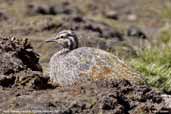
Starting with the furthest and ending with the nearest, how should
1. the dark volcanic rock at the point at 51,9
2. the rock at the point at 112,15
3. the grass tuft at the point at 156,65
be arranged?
1. the rock at the point at 112,15
2. the dark volcanic rock at the point at 51,9
3. the grass tuft at the point at 156,65

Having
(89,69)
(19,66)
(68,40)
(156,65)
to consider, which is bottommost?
(156,65)

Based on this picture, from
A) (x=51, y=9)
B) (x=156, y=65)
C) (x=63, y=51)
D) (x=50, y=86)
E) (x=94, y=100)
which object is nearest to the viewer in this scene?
(x=94, y=100)

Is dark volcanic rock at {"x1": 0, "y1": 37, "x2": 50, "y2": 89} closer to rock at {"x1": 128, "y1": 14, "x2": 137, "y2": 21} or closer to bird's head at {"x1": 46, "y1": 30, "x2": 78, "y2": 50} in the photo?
bird's head at {"x1": 46, "y1": 30, "x2": 78, "y2": 50}

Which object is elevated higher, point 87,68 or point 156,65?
point 87,68

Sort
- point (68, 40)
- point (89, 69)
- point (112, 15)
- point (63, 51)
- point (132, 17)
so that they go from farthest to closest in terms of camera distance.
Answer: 1. point (132, 17)
2. point (112, 15)
3. point (68, 40)
4. point (63, 51)
5. point (89, 69)

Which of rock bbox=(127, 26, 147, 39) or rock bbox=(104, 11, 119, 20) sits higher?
rock bbox=(127, 26, 147, 39)

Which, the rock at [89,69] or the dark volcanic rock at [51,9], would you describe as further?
the dark volcanic rock at [51,9]

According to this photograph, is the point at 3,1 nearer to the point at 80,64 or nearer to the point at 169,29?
the point at 169,29

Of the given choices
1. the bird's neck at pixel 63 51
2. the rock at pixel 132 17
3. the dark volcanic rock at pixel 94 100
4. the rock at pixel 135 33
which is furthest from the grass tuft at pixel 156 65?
the rock at pixel 132 17

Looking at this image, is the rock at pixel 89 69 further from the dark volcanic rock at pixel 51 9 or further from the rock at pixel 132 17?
the rock at pixel 132 17

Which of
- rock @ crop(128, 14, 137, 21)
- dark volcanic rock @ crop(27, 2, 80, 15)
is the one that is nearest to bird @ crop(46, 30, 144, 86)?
dark volcanic rock @ crop(27, 2, 80, 15)

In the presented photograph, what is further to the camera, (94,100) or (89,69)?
(89,69)

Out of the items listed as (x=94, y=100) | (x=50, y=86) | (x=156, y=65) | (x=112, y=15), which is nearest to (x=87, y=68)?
(x=50, y=86)

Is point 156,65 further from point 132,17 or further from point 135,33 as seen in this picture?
point 132,17
